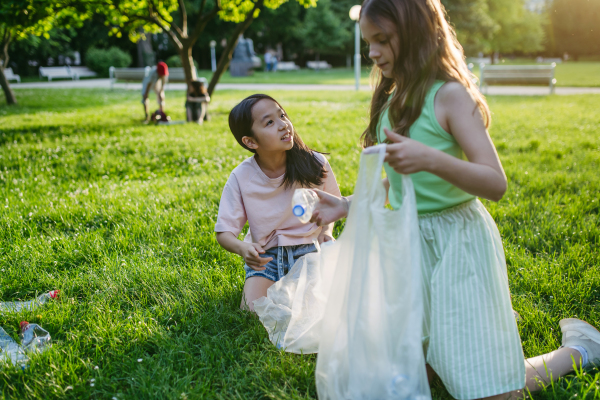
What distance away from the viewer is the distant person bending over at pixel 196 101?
354 inches

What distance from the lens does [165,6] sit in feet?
31.9

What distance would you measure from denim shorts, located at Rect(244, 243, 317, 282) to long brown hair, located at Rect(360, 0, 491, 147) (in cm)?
111

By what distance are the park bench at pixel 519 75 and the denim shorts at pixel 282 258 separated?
13.5 meters

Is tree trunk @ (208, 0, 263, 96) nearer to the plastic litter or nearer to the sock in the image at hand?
the plastic litter

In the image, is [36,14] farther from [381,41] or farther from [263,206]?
[381,41]

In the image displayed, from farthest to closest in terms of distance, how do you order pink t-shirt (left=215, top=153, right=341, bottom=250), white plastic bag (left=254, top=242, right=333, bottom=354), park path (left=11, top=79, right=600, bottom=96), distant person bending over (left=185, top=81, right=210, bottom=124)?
park path (left=11, top=79, right=600, bottom=96) → distant person bending over (left=185, top=81, right=210, bottom=124) → pink t-shirt (left=215, top=153, right=341, bottom=250) → white plastic bag (left=254, top=242, right=333, bottom=354)

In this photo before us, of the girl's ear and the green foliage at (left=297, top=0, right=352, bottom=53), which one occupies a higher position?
the green foliage at (left=297, top=0, right=352, bottom=53)

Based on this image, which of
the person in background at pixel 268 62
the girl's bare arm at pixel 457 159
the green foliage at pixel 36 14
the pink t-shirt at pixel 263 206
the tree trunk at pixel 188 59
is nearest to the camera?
the girl's bare arm at pixel 457 159

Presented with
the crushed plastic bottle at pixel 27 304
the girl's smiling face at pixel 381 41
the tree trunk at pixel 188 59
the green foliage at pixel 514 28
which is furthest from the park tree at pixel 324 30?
the girl's smiling face at pixel 381 41

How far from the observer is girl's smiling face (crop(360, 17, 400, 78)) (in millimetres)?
1679

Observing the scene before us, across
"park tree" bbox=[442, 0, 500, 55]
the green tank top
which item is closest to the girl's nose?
the green tank top

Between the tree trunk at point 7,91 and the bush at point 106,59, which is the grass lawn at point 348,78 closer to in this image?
the bush at point 106,59

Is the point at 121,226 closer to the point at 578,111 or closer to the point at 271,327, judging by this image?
the point at 271,327

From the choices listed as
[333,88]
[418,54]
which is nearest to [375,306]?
[418,54]
